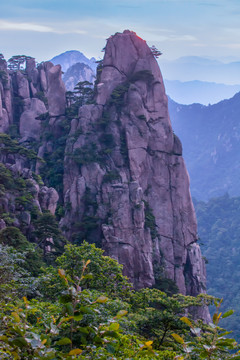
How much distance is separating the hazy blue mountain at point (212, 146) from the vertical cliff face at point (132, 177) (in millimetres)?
90784

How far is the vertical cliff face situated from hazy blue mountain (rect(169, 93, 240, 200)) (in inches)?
3574

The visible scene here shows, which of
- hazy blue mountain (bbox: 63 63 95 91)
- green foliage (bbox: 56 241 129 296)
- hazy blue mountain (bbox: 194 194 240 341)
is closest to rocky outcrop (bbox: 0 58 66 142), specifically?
green foliage (bbox: 56 241 129 296)

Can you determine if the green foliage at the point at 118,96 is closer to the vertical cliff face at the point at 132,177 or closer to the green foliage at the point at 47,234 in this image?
the vertical cliff face at the point at 132,177

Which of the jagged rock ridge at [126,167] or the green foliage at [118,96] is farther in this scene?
the green foliage at [118,96]

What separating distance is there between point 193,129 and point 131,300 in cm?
14674

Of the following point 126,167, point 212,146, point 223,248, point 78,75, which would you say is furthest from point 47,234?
point 212,146

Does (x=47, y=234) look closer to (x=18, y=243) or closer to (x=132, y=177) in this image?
(x=18, y=243)

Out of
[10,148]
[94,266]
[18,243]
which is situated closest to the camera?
[94,266]

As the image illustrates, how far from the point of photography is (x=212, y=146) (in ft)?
487

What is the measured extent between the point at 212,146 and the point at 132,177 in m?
120

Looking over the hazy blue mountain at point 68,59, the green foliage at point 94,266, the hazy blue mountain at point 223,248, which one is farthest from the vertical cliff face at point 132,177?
the hazy blue mountain at point 68,59

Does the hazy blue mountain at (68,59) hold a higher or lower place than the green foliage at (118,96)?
higher

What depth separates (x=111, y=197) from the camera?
30516 mm

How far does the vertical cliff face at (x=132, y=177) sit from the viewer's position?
97.2ft
